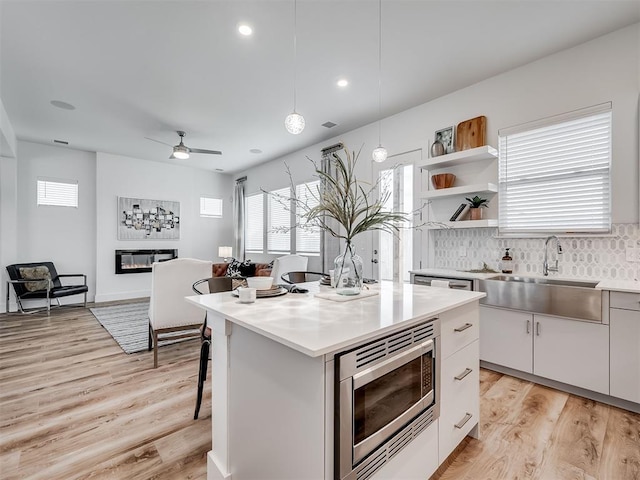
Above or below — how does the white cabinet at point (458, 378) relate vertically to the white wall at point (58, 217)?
below

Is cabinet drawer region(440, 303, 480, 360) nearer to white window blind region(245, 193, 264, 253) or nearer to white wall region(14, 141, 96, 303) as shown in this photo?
white window blind region(245, 193, 264, 253)

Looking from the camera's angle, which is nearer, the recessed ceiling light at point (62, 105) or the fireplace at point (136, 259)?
the recessed ceiling light at point (62, 105)

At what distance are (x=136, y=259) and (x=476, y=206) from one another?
671cm

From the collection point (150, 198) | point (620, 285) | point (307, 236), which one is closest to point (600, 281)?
point (620, 285)

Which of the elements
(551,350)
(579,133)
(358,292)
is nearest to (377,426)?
(358,292)

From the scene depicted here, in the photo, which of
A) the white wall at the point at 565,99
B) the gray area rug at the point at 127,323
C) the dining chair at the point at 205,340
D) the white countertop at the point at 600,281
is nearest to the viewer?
the dining chair at the point at 205,340

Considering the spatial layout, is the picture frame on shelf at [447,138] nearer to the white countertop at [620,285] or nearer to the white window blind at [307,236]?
the white countertop at [620,285]

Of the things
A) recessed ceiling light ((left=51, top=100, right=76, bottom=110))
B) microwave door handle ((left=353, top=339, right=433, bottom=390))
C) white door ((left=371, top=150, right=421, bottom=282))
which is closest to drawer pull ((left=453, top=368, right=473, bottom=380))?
microwave door handle ((left=353, top=339, right=433, bottom=390))

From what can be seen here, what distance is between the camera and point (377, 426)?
118cm

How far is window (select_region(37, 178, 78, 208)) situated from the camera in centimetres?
586

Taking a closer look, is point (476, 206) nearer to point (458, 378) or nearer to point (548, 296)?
point (548, 296)

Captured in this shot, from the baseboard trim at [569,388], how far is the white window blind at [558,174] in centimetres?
135

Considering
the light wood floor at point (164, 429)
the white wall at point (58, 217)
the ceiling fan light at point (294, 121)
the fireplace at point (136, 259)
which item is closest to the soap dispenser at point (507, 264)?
the light wood floor at point (164, 429)

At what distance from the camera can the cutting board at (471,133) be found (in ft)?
11.0
